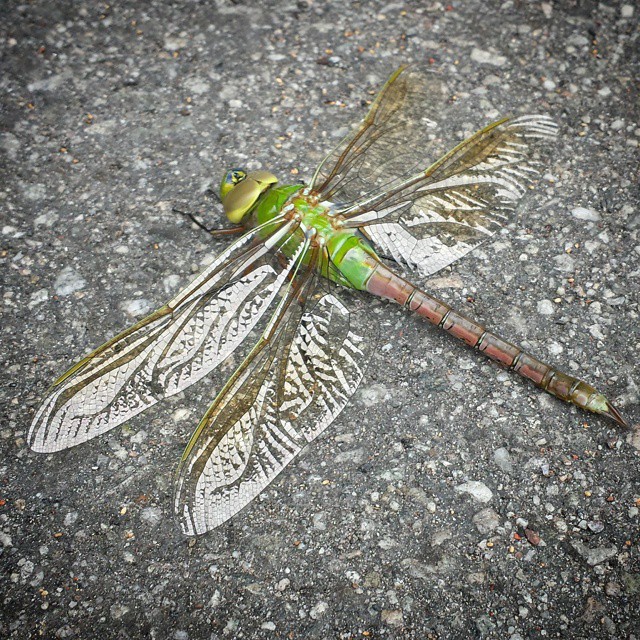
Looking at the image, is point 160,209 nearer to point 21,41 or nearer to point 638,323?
point 21,41

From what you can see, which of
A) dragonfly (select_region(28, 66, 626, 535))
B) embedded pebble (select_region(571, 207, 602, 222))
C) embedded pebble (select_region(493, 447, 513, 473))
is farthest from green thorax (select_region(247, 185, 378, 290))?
embedded pebble (select_region(571, 207, 602, 222))

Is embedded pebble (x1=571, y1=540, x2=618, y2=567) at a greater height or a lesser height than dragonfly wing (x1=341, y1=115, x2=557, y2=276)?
lesser

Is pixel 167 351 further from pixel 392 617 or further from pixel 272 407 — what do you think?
pixel 392 617

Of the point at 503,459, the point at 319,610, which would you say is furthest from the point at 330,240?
the point at 319,610

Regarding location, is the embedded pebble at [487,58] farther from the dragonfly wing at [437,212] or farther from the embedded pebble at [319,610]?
the embedded pebble at [319,610]

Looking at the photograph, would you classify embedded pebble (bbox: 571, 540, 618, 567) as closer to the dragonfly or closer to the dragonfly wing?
the dragonfly

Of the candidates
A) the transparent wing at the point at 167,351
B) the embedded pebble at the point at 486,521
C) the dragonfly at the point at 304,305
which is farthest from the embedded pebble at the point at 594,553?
the transparent wing at the point at 167,351
